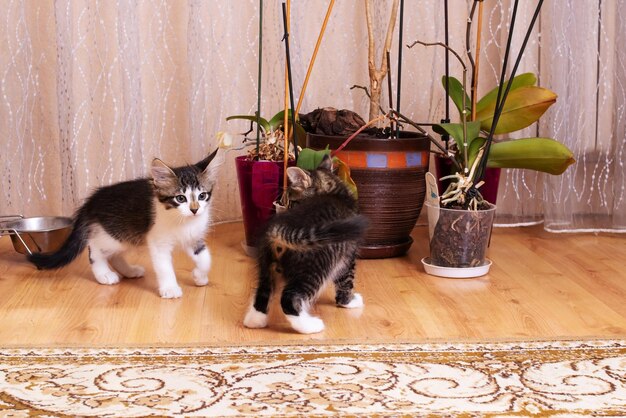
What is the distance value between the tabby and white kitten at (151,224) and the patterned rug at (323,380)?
1.35ft

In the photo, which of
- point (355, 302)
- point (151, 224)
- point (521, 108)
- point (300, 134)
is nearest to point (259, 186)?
point (300, 134)

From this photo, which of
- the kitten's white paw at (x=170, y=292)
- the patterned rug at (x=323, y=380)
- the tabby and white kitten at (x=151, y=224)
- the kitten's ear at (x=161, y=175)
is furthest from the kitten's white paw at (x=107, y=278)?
the patterned rug at (x=323, y=380)

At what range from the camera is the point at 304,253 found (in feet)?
5.71

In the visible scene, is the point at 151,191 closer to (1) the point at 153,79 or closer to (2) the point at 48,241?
(2) the point at 48,241

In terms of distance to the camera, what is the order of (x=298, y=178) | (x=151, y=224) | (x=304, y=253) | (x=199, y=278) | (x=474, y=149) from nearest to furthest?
(x=304, y=253), (x=298, y=178), (x=151, y=224), (x=199, y=278), (x=474, y=149)

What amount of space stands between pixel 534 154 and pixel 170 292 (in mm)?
1067

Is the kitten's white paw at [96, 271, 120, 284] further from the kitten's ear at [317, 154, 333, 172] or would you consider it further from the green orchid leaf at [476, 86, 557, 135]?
the green orchid leaf at [476, 86, 557, 135]

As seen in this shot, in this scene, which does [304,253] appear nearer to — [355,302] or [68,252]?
[355,302]

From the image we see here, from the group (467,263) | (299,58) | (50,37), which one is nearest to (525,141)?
(467,263)

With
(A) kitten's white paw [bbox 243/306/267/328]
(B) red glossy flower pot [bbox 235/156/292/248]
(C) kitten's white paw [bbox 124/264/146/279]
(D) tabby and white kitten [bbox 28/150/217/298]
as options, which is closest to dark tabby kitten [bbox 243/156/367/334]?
(A) kitten's white paw [bbox 243/306/267/328]

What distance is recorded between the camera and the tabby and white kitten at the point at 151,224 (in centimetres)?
197

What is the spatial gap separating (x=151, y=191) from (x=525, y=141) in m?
1.04

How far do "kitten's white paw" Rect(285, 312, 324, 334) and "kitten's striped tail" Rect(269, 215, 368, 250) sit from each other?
156mm

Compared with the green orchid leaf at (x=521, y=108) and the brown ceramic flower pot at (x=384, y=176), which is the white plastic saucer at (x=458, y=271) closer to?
the brown ceramic flower pot at (x=384, y=176)
